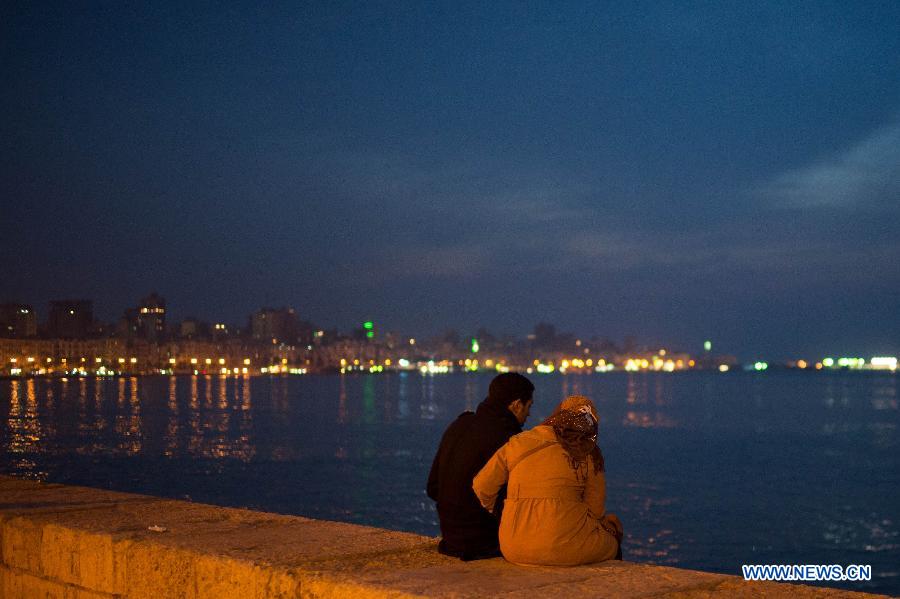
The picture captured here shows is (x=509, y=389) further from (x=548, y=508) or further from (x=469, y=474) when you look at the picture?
(x=548, y=508)

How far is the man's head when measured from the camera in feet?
17.8

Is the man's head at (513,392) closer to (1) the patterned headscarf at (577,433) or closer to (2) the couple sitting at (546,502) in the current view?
(2) the couple sitting at (546,502)

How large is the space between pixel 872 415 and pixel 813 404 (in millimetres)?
21310

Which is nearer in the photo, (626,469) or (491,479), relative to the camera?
(491,479)

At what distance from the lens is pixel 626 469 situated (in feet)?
162

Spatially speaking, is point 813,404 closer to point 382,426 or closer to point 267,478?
point 382,426

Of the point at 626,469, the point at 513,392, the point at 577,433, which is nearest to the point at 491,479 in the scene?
the point at 577,433

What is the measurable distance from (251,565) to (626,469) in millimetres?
46633

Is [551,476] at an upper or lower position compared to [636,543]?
upper

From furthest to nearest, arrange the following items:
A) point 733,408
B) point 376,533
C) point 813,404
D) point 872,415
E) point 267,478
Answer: point 813,404, point 733,408, point 872,415, point 267,478, point 376,533

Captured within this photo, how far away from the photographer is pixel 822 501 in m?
41.1

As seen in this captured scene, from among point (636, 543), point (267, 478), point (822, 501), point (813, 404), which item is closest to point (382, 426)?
point (267, 478)

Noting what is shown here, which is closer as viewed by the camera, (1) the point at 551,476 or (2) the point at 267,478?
(1) the point at 551,476

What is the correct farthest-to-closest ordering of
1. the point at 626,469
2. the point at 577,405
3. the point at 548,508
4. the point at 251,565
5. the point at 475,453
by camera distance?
the point at 626,469 → the point at 475,453 → the point at 577,405 → the point at 548,508 → the point at 251,565
